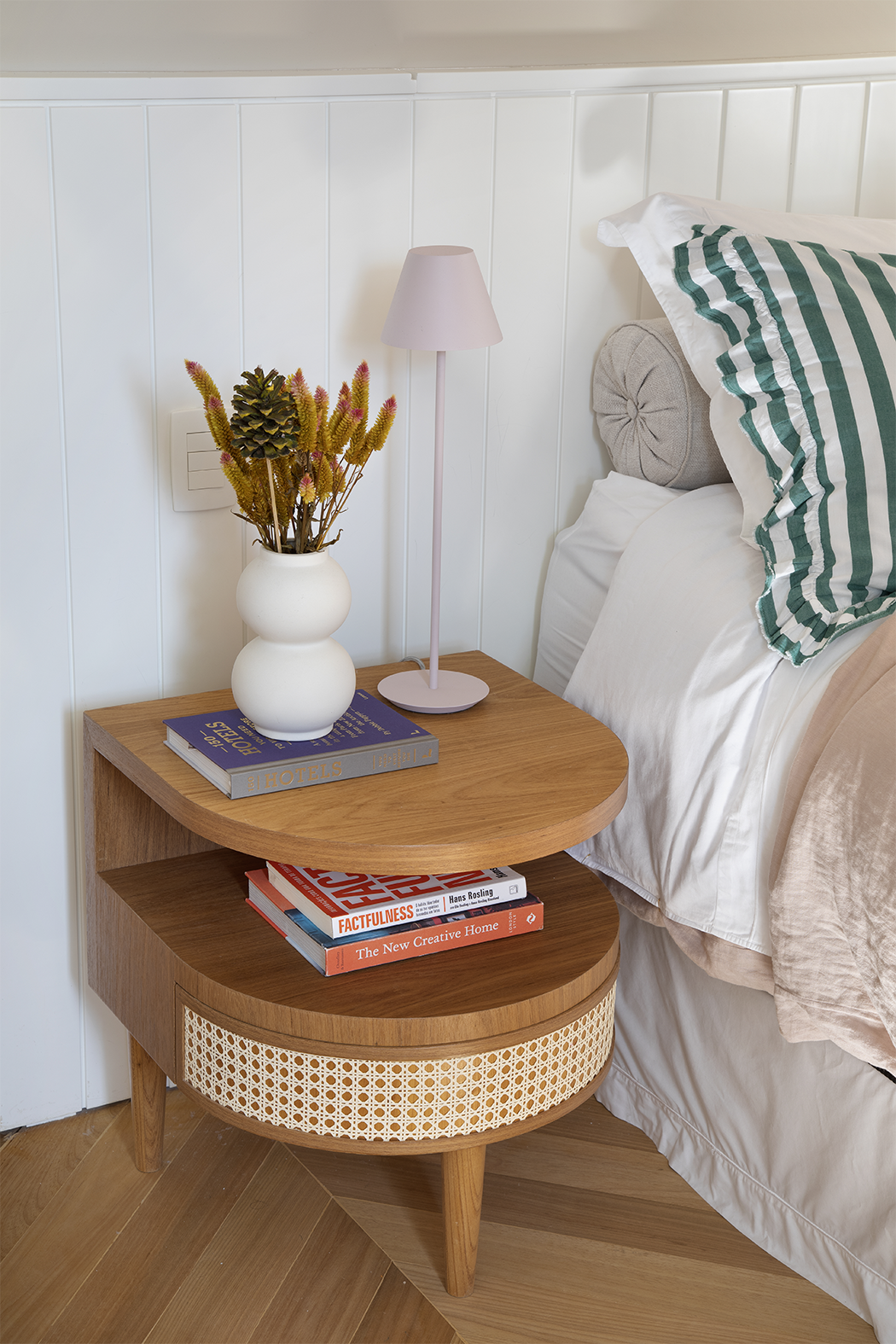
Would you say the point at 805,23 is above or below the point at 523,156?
above

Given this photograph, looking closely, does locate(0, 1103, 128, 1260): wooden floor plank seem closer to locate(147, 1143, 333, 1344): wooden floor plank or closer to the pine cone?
locate(147, 1143, 333, 1344): wooden floor plank

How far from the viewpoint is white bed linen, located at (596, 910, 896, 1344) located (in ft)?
3.83

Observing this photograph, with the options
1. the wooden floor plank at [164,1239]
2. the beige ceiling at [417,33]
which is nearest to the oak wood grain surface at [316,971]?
the wooden floor plank at [164,1239]

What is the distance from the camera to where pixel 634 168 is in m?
1.49

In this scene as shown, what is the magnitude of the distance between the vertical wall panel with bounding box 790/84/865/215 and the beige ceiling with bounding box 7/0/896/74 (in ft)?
0.17

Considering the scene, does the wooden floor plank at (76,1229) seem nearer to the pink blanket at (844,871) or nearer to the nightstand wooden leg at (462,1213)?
the nightstand wooden leg at (462,1213)

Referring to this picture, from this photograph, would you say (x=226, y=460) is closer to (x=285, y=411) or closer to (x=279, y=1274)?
(x=285, y=411)

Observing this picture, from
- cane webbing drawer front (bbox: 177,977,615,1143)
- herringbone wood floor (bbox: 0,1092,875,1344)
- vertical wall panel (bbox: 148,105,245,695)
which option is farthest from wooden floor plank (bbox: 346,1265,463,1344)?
vertical wall panel (bbox: 148,105,245,695)

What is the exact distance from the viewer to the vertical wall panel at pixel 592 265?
4.78ft

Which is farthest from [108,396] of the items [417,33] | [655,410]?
[655,410]

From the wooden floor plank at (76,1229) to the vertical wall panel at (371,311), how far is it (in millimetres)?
634

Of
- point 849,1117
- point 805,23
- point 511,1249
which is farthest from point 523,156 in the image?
point 511,1249

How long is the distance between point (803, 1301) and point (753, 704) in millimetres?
599

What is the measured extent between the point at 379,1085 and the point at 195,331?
2.61 ft
